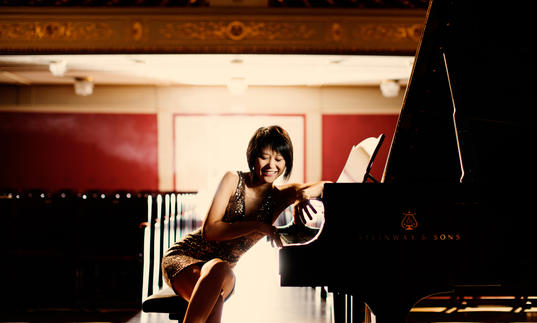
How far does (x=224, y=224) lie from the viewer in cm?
176

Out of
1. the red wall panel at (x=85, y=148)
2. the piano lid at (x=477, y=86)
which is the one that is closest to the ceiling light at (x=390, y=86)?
the red wall panel at (x=85, y=148)

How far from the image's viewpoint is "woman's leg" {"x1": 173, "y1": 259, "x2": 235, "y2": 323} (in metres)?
1.61

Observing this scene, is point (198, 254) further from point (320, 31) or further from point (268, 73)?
point (268, 73)

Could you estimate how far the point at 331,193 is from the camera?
162 cm

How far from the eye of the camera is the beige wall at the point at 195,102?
974 centimetres

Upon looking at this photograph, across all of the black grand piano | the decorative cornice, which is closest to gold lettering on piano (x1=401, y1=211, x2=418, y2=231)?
the black grand piano

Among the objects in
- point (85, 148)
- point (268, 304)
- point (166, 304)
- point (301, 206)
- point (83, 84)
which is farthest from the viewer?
point (85, 148)

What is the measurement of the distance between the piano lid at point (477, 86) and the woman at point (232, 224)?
468 millimetres

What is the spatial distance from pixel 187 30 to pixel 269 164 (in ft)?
18.0

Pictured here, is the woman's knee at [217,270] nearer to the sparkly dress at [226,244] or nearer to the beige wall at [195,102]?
the sparkly dress at [226,244]

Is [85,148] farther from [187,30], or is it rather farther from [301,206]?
[301,206]

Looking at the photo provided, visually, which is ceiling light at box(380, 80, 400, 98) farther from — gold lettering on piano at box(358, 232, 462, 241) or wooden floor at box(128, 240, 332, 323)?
gold lettering on piano at box(358, 232, 462, 241)

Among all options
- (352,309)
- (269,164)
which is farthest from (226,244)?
(352,309)

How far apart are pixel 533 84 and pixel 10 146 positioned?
1056 cm
